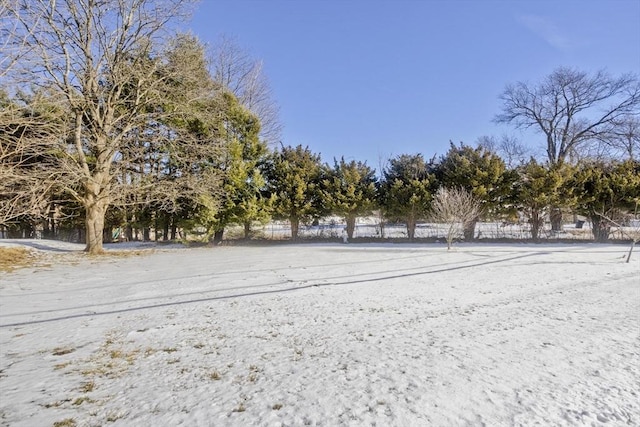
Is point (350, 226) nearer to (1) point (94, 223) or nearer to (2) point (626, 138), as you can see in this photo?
(1) point (94, 223)

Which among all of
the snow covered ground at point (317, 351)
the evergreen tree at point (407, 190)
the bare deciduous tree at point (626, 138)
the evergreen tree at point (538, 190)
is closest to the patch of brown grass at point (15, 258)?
the snow covered ground at point (317, 351)

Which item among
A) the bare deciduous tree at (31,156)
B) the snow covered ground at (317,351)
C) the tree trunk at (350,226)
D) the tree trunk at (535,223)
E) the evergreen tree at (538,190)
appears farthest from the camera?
the tree trunk at (350,226)

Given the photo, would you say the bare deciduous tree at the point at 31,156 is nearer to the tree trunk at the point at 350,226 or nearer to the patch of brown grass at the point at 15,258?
the patch of brown grass at the point at 15,258

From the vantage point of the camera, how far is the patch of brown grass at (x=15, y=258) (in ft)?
32.7

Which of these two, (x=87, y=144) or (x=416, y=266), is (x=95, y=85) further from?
(x=416, y=266)

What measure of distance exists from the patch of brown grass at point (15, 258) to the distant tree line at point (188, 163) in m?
1.26

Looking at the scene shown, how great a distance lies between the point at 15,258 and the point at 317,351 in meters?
12.7

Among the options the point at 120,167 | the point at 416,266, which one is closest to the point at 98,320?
the point at 416,266

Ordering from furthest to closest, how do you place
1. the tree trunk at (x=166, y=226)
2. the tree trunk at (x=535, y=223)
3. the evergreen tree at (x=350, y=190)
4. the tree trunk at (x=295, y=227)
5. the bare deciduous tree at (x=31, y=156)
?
the tree trunk at (x=295, y=227), the evergreen tree at (x=350, y=190), the tree trunk at (x=535, y=223), the tree trunk at (x=166, y=226), the bare deciduous tree at (x=31, y=156)

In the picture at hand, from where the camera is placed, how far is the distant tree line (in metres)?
12.0

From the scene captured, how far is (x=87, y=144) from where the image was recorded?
14094mm

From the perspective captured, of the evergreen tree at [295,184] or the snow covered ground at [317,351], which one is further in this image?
the evergreen tree at [295,184]

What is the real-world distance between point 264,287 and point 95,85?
39.3 feet

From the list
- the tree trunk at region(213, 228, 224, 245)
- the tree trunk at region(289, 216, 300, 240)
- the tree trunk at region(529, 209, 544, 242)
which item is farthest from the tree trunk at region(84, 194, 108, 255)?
the tree trunk at region(529, 209, 544, 242)
